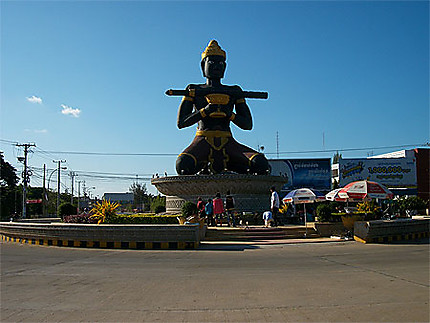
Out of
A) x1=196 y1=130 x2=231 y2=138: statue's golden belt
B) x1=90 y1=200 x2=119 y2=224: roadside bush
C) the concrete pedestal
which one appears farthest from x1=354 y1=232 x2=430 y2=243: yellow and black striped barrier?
x1=196 y1=130 x2=231 y2=138: statue's golden belt

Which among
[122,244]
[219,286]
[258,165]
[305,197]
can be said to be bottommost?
[219,286]

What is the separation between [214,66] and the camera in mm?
25375

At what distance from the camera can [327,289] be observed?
7105mm

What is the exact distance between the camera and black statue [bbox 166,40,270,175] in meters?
24.4

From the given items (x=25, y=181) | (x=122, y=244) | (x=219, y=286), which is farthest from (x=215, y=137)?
(x=25, y=181)

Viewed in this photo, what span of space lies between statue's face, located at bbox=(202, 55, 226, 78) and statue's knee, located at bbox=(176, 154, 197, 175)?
5.35m

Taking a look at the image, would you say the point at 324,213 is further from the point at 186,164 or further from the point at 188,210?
the point at 186,164

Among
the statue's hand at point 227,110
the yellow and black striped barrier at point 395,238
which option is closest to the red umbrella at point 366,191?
the yellow and black striped barrier at point 395,238

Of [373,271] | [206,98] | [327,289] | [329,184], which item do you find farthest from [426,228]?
[329,184]

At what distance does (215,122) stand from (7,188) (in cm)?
3572

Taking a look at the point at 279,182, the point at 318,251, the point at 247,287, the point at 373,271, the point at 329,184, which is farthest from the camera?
the point at 329,184

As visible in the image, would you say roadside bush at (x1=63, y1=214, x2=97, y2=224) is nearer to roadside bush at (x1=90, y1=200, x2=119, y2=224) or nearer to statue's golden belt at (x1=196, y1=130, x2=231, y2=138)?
roadside bush at (x1=90, y1=200, x2=119, y2=224)

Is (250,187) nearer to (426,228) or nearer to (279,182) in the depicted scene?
(279,182)

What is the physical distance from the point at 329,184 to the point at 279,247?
132 feet
